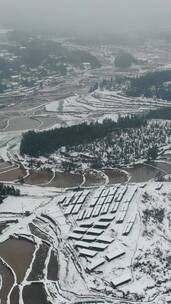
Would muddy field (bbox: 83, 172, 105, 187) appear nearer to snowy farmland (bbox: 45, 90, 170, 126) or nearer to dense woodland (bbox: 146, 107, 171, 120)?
snowy farmland (bbox: 45, 90, 170, 126)

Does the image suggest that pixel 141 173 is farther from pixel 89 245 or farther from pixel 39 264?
pixel 39 264

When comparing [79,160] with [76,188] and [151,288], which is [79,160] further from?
[151,288]

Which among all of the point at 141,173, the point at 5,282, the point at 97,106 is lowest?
the point at 97,106

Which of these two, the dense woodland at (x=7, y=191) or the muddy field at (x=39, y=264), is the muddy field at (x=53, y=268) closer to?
the muddy field at (x=39, y=264)

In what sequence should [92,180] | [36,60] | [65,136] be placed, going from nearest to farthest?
[92,180], [65,136], [36,60]

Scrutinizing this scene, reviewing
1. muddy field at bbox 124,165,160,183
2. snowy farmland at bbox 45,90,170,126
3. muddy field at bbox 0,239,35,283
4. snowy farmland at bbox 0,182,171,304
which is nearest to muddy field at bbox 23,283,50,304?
snowy farmland at bbox 0,182,171,304

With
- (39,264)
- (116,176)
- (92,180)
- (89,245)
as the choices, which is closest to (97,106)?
(116,176)
